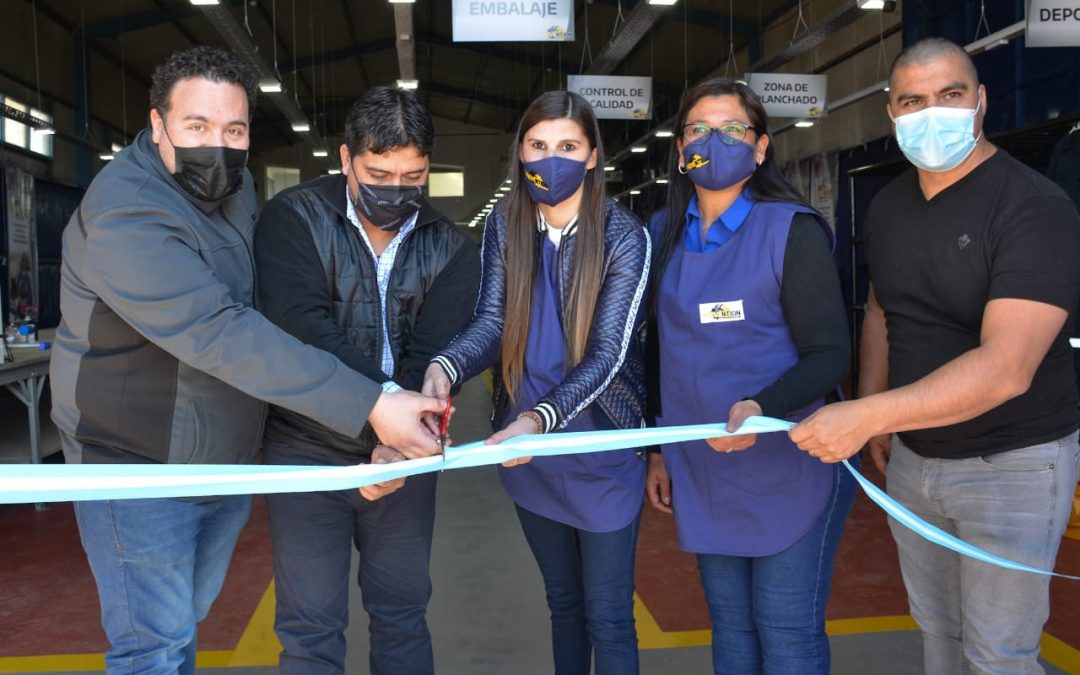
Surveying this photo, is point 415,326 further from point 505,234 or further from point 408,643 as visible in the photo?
point 408,643

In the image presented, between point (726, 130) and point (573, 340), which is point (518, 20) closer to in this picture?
point (726, 130)

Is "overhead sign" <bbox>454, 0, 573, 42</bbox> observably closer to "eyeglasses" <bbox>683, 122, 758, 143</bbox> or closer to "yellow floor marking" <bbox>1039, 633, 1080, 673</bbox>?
"eyeglasses" <bbox>683, 122, 758, 143</bbox>

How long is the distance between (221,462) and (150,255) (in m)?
0.47

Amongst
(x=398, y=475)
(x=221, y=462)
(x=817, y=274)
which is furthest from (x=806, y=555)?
(x=221, y=462)

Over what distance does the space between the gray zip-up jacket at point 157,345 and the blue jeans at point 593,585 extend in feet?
2.12

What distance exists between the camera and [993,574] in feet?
6.26

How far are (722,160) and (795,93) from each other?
8743 mm

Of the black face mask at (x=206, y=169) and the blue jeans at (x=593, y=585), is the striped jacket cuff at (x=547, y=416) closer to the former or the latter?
the blue jeans at (x=593, y=585)

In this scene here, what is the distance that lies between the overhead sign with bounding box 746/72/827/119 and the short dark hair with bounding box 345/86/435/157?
8776 mm

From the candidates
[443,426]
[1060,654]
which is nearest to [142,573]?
[443,426]

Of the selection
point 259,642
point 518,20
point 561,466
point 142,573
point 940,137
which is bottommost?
point 259,642

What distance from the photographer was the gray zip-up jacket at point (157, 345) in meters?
1.74

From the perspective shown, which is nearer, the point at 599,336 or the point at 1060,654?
the point at 599,336

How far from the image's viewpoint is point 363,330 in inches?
83.0
